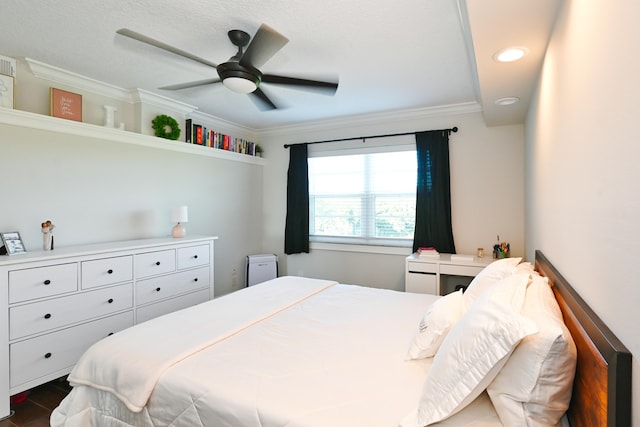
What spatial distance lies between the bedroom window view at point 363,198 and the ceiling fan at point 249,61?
2.02 m

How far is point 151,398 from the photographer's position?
4.33 ft

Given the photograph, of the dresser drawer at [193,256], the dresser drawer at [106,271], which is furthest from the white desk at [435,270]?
the dresser drawer at [106,271]

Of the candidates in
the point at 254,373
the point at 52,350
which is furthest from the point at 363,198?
the point at 52,350

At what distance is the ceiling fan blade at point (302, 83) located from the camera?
84.1 inches

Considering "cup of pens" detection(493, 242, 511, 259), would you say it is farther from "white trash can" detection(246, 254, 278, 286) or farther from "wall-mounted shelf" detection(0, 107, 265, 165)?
"wall-mounted shelf" detection(0, 107, 265, 165)

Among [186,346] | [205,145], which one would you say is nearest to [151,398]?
[186,346]

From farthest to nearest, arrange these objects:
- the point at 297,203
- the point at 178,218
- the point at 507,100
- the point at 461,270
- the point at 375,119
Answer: the point at 297,203
the point at 375,119
the point at 178,218
the point at 461,270
the point at 507,100

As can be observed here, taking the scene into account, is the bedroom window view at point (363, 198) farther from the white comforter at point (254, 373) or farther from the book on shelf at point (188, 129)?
the white comforter at point (254, 373)

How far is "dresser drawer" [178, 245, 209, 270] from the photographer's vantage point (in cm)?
321

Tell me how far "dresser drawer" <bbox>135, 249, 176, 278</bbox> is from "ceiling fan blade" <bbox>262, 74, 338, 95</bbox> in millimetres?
1892

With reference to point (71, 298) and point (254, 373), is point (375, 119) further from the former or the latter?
point (71, 298)

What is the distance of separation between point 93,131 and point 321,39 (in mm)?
2223

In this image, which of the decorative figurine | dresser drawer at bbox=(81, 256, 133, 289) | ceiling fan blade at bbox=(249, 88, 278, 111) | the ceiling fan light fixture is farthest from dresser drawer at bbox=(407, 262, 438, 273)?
the decorative figurine

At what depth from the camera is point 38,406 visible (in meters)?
2.18
